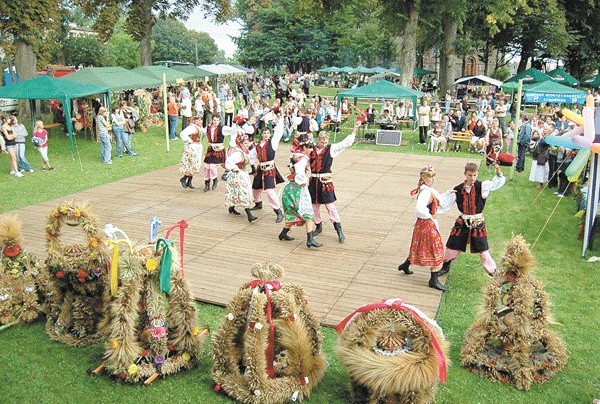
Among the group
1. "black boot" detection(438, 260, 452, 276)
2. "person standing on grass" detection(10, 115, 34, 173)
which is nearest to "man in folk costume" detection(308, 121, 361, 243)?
"black boot" detection(438, 260, 452, 276)

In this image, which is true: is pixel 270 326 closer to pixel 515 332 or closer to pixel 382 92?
pixel 515 332

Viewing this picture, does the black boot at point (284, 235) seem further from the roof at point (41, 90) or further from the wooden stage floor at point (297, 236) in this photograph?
the roof at point (41, 90)

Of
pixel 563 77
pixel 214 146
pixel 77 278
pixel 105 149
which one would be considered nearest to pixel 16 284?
pixel 77 278

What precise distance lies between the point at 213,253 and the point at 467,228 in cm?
382

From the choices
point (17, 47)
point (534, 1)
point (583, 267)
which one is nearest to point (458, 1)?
point (534, 1)

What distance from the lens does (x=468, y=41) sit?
123 ft

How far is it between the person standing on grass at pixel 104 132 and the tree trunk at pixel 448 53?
68.2 ft

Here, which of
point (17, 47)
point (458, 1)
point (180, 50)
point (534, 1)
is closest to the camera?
point (17, 47)

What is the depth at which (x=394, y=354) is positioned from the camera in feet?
14.8

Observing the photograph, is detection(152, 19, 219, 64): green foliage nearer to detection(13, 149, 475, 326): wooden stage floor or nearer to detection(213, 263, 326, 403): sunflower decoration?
detection(13, 149, 475, 326): wooden stage floor

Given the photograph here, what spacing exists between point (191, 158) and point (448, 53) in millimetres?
22699

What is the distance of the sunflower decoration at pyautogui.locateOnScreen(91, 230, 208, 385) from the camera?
5.20 m

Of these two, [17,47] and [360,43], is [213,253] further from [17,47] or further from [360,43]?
[360,43]

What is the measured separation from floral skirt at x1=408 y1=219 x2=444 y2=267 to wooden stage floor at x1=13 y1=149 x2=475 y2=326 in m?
0.40
